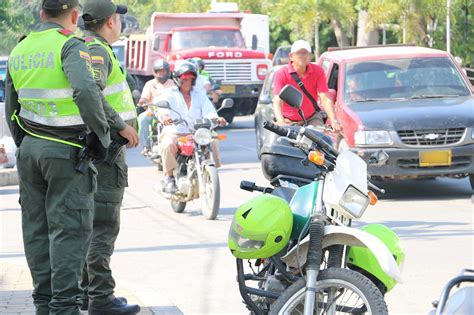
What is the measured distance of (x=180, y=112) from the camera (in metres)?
13.5

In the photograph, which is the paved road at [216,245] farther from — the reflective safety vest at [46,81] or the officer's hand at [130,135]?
the reflective safety vest at [46,81]

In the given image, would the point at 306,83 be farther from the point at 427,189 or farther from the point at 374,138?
the point at 427,189

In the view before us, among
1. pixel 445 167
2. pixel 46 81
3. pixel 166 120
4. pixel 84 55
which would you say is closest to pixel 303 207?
pixel 84 55

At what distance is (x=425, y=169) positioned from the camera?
13977 millimetres

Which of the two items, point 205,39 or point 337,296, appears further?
point 205,39

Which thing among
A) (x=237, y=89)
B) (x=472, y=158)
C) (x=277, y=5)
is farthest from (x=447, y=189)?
(x=277, y=5)

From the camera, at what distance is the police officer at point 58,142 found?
6.30m

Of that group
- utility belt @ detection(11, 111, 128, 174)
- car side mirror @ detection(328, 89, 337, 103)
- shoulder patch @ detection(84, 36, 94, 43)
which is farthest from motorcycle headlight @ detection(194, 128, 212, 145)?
utility belt @ detection(11, 111, 128, 174)

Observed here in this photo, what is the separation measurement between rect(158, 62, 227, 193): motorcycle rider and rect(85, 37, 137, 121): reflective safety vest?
229 inches

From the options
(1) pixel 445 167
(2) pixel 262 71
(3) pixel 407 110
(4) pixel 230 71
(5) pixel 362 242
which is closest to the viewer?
(5) pixel 362 242

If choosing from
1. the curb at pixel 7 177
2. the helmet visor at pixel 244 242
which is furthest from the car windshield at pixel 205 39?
the helmet visor at pixel 244 242

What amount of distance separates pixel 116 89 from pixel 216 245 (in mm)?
3897

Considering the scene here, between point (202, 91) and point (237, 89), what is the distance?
15508 millimetres

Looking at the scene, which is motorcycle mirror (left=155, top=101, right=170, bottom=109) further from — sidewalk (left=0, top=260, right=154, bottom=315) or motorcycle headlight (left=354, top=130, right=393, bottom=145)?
sidewalk (left=0, top=260, right=154, bottom=315)
